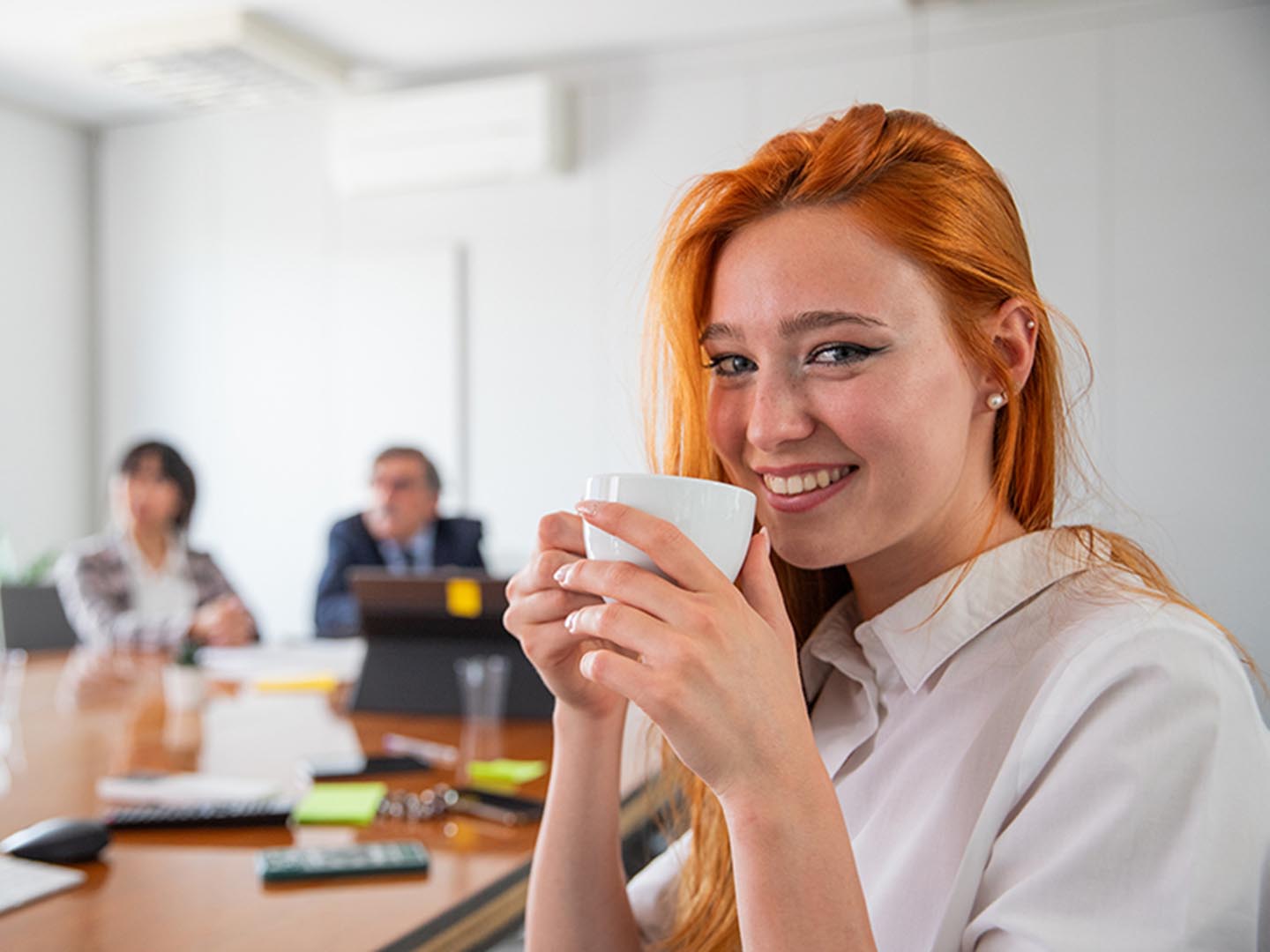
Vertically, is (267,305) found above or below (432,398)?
above

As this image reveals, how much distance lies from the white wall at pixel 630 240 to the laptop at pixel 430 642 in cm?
69

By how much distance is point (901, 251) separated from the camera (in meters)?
0.95

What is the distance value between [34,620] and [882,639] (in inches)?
130

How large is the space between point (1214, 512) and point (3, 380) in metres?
5.25

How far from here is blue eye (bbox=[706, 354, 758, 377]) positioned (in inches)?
40.9

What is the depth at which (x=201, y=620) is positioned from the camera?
3107mm

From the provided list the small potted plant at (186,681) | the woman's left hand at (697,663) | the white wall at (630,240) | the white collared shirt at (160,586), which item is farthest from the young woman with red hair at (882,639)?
the white collared shirt at (160,586)

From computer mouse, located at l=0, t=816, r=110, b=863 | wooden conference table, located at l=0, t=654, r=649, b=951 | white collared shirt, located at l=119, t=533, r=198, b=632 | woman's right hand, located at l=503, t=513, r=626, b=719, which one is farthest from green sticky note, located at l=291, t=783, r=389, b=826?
white collared shirt, located at l=119, t=533, r=198, b=632

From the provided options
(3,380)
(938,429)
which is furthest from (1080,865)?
(3,380)

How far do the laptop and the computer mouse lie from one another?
35.6 inches

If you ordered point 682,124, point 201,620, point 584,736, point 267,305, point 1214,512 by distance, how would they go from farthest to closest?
point 267,305 < point 682,124 < point 201,620 < point 1214,512 < point 584,736

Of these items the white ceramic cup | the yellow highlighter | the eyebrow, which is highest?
the eyebrow

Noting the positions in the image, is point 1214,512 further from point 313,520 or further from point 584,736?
point 313,520

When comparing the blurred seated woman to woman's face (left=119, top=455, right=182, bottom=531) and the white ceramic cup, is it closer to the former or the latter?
woman's face (left=119, top=455, right=182, bottom=531)
